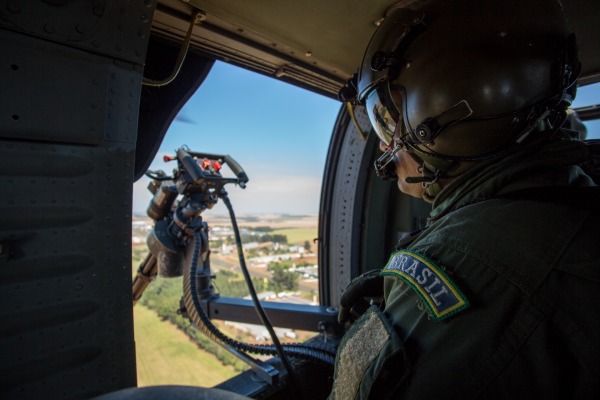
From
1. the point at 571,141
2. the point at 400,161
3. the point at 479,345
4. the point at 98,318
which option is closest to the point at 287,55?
the point at 400,161

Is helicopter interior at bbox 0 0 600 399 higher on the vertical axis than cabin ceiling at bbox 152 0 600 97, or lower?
lower

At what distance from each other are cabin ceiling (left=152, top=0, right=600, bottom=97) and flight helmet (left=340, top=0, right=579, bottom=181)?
0.65 meters

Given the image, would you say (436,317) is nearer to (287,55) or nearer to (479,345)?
(479,345)

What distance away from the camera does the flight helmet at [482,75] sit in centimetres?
88

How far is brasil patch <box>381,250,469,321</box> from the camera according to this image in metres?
0.63

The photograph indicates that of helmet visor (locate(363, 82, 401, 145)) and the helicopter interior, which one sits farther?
helmet visor (locate(363, 82, 401, 145))

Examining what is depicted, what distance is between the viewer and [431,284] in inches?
26.6

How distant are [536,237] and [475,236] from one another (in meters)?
0.11

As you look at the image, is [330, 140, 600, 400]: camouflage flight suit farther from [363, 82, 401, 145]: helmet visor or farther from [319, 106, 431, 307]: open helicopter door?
[319, 106, 431, 307]: open helicopter door

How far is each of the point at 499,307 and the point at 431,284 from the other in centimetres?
13

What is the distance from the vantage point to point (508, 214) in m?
0.70

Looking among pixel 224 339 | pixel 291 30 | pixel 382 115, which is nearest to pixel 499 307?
pixel 382 115

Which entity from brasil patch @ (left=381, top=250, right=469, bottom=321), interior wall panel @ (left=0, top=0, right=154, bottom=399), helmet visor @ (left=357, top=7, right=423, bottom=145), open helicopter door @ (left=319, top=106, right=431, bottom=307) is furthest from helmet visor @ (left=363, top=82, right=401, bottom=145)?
open helicopter door @ (left=319, top=106, right=431, bottom=307)

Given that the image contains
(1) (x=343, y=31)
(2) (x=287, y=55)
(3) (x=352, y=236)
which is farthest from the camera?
(3) (x=352, y=236)
